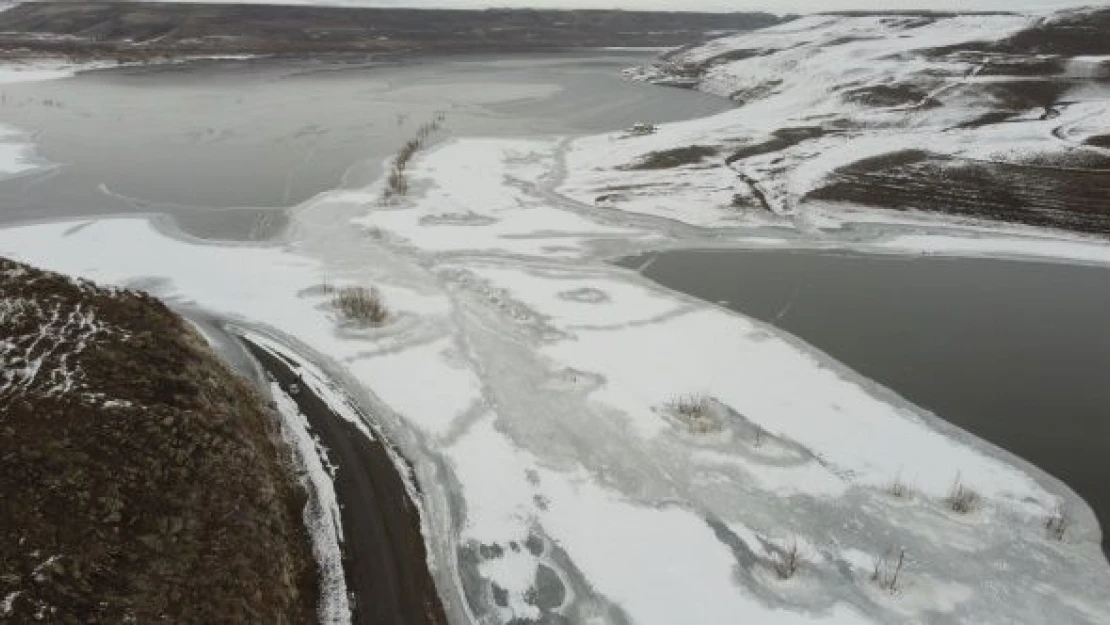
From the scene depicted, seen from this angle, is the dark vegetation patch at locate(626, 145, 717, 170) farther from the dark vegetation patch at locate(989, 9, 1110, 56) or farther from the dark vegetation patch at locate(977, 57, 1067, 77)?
the dark vegetation patch at locate(989, 9, 1110, 56)

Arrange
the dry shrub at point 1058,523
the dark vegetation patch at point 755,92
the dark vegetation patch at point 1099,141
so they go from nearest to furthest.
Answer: the dry shrub at point 1058,523 → the dark vegetation patch at point 1099,141 → the dark vegetation patch at point 755,92

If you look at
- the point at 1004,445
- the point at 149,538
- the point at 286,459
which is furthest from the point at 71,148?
the point at 1004,445

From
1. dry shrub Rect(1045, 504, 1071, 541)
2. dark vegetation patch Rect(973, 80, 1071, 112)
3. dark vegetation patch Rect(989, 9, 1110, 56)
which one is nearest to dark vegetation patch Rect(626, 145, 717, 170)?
dark vegetation patch Rect(973, 80, 1071, 112)

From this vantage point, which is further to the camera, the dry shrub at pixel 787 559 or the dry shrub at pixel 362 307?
the dry shrub at pixel 362 307

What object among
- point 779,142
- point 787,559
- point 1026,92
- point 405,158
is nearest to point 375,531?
point 787,559

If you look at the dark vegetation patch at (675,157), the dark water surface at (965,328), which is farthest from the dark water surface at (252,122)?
the dark water surface at (965,328)

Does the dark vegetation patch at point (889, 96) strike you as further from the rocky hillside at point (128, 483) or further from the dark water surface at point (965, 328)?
the rocky hillside at point (128, 483)

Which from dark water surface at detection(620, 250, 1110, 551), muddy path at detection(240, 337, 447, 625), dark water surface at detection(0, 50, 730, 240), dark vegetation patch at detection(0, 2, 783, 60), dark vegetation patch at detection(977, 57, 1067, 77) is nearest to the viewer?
muddy path at detection(240, 337, 447, 625)
